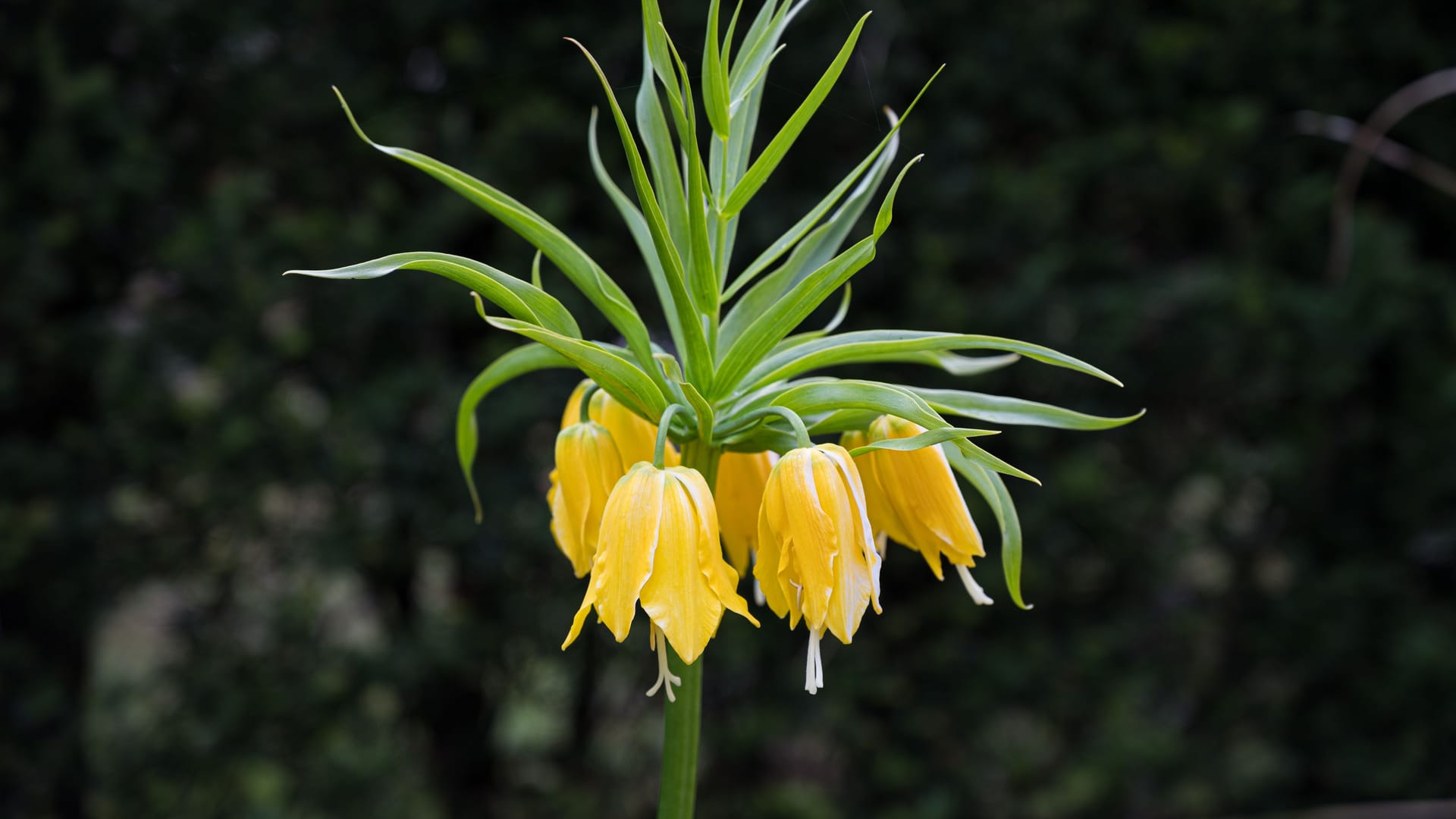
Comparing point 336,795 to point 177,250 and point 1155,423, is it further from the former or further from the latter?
point 1155,423

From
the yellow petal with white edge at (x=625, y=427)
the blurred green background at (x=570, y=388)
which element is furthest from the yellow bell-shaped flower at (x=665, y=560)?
the blurred green background at (x=570, y=388)

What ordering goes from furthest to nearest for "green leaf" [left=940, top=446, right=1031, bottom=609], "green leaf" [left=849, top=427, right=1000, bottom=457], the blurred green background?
the blurred green background
"green leaf" [left=940, top=446, right=1031, bottom=609]
"green leaf" [left=849, top=427, right=1000, bottom=457]

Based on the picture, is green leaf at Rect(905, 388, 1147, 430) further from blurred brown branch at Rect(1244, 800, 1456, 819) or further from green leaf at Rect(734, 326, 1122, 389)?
blurred brown branch at Rect(1244, 800, 1456, 819)

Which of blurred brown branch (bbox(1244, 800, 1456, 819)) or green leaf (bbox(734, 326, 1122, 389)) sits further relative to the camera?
blurred brown branch (bbox(1244, 800, 1456, 819))

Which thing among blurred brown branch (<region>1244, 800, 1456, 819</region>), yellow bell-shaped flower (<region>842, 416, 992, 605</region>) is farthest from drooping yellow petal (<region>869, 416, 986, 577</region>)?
blurred brown branch (<region>1244, 800, 1456, 819</region>)

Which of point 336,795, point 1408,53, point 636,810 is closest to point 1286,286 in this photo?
point 1408,53

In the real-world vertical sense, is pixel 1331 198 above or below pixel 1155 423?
above
